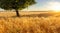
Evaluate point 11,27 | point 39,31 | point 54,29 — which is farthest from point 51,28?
point 11,27

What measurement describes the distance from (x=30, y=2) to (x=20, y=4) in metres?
2.55

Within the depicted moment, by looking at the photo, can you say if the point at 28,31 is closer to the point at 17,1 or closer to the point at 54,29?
the point at 54,29

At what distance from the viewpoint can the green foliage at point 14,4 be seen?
4160 centimetres

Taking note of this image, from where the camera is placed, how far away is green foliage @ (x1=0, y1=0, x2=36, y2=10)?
41603 millimetres

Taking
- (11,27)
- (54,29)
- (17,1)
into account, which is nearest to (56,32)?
(54,29)

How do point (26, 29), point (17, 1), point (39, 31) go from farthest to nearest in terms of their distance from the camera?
1. point (17, 1)
2. point (26, 29)
3. point (39, 31)

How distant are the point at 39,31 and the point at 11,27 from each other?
1533mm

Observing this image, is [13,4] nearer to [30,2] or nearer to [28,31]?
[30,2]

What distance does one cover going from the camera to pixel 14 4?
41875 millimetres

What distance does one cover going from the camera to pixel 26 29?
765 centimetres

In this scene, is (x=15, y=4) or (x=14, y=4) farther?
(x=14, y=4)

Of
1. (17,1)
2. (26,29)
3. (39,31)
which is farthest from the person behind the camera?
(17,1)

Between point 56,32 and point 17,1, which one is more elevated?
point 56,32

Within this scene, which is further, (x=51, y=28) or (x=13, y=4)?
(x=13, y=4)
